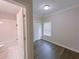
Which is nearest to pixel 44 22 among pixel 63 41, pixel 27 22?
pixel 63 41

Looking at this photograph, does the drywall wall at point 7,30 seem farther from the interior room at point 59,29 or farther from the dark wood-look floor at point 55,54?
the dark wood-look floor at point 55,54

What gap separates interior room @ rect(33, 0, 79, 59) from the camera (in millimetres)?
3260

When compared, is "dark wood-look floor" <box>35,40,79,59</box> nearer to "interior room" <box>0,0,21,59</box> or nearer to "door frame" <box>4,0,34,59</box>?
"door frame" <box>4,0,34,59</box>

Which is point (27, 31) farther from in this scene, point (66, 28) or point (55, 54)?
point (66, 28)

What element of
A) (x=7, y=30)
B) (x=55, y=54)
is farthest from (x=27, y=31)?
(x=7, y=30)

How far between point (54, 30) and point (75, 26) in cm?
178

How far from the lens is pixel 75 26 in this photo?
3.54 m

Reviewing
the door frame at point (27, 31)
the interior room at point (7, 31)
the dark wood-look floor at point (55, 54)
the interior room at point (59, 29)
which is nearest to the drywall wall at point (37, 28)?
the interior room at point (59, 29)

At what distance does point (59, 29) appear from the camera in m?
4.66

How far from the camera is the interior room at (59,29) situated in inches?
128

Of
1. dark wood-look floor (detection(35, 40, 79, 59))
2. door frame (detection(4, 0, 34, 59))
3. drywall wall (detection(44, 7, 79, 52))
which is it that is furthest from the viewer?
drywall wall (detection(44, 7, 79, 52))

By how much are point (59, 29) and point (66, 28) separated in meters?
0.61

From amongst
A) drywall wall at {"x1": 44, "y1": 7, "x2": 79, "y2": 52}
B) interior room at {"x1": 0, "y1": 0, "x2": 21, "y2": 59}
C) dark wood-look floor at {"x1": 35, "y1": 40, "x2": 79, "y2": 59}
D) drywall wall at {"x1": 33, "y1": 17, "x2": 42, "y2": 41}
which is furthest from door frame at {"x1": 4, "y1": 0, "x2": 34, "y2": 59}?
drywall wall at {"x1": 33, "y1": 17, "x2": 42, "y2": 41}

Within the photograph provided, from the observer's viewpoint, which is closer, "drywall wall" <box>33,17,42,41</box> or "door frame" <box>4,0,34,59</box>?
"door frame" <box>4,0,34,59</box>
